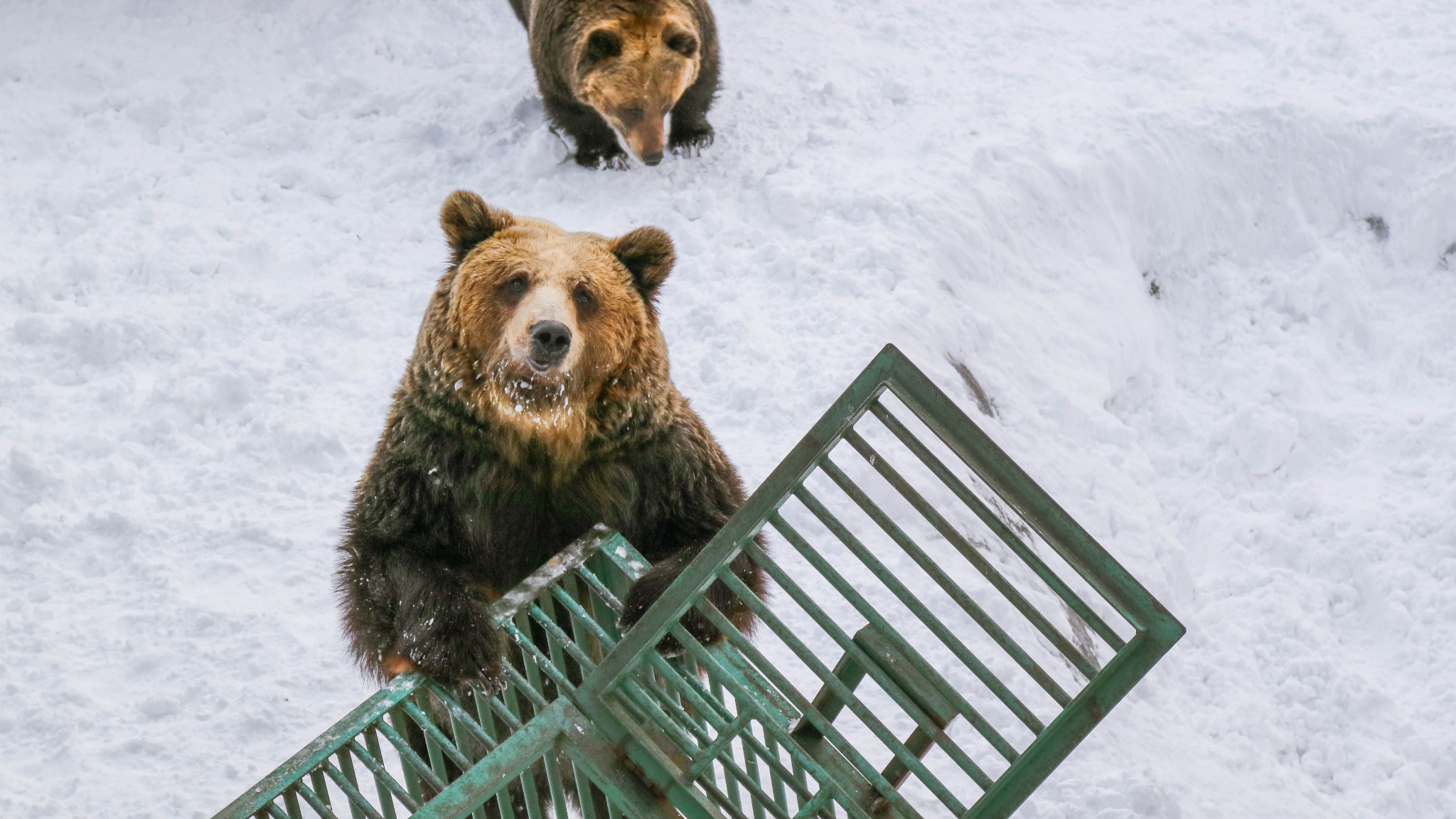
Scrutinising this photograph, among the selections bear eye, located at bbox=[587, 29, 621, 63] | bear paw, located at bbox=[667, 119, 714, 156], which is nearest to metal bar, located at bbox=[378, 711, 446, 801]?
bear eye, located at bbox=[587, 29, 621, 63]

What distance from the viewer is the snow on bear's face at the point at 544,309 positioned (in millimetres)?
3176

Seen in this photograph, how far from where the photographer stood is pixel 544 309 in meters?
3.13

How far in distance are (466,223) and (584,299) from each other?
354 mm

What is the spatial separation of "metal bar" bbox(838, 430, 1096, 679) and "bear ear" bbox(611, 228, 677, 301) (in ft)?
3.77

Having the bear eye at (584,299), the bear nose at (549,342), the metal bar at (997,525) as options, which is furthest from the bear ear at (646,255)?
the metal bar at (997,525)

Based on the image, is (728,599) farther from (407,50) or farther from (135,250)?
(407,50)

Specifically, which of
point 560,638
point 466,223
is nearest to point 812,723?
point 560,638

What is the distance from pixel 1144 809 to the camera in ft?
13.4

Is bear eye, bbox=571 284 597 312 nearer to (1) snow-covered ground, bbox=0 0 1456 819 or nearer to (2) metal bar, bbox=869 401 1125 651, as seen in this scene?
(2) metal bar, bbox=869 401 1125 651

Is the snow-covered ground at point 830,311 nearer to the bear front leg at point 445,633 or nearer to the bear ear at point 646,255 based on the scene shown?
the bear front leg at point 445,633

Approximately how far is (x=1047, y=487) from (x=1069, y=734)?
294 centimetres

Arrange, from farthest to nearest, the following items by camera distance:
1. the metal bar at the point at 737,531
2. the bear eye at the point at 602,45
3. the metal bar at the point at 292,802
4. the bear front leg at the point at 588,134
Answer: the bear front leg at the point at 588,134, the bear eye at the point at 602,45, the metal bar at the point at 292,802, the metal bar at the point at 737,531

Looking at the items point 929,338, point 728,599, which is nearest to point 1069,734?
point 728,599

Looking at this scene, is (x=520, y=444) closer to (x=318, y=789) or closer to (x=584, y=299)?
(x=584, y=299)
